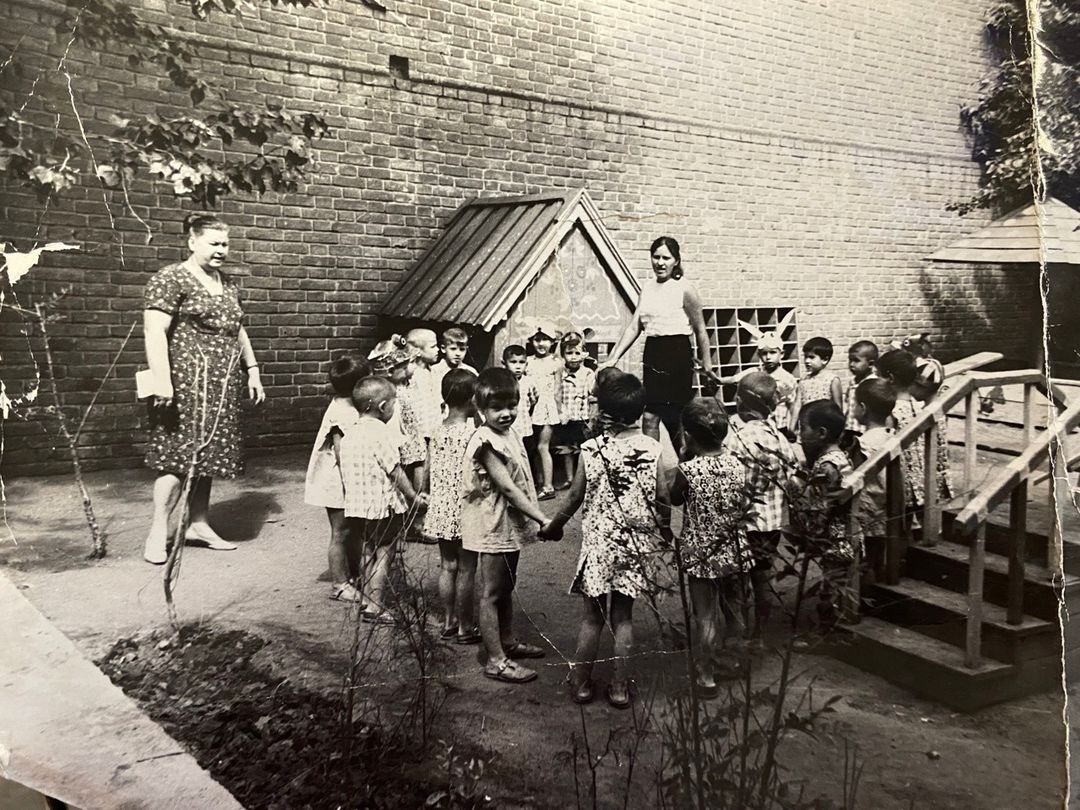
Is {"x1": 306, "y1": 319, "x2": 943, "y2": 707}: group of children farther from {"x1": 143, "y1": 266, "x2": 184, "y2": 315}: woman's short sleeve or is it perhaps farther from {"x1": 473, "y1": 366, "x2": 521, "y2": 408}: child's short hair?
{"x1": 143, "y1": 266, "x2": 184, "y2": 315}: woman's short sleeve

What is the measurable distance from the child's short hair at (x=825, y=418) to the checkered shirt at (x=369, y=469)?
3.97 ft

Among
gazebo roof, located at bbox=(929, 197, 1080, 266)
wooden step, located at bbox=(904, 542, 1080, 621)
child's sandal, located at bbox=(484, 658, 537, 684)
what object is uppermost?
gazebo roof, located at bbox=(929, 197, 1080, 266)

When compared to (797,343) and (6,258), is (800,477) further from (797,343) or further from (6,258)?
(6,258)

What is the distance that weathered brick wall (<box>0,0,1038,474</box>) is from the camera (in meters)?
1.97

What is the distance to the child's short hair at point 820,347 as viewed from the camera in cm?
254

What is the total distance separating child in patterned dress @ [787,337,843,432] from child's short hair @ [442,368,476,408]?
94 centimetres

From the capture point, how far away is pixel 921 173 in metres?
2.56

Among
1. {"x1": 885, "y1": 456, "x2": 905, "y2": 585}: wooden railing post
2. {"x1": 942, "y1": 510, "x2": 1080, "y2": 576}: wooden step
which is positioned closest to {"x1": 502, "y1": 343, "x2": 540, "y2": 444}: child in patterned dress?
{"x1": 885, "y1": 456, "x2": 905, "y2": 585}: wooden railing post

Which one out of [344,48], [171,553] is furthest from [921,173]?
[171,553]

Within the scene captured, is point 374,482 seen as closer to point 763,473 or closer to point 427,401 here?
point 427,401

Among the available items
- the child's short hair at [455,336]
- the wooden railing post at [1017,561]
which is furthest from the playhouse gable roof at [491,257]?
the wooden railing post at [1017,561]

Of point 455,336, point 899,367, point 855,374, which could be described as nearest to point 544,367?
point 455,336

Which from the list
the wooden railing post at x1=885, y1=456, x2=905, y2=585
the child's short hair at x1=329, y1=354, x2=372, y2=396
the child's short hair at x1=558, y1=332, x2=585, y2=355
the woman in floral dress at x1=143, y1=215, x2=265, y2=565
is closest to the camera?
the woman in floral dress at x1=143, y1=215, x2=265, y2=565

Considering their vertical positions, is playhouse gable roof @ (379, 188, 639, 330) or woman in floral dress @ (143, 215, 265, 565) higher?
playhouse gable roof @ (379, 188, 639, 330)
